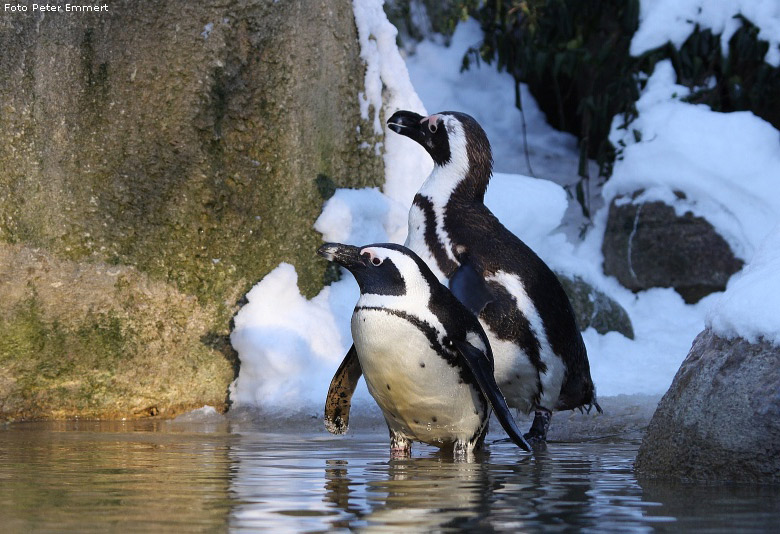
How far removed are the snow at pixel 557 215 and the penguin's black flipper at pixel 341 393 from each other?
1.24 meters

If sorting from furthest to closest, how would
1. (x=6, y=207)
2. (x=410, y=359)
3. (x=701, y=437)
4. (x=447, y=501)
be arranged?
(x=6, y=207) < (x=410, y=359) < (x=701, y=437) < (x=447, y=501)

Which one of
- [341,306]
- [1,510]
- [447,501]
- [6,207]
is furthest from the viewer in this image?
[341,306]

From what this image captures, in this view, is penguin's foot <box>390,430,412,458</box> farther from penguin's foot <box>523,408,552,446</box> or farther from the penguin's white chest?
penguin's foot <box>523,408,552,446</box>

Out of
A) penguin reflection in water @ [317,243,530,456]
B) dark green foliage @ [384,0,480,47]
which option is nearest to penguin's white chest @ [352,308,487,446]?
penguin reflection in water @ [317,243,530,456]

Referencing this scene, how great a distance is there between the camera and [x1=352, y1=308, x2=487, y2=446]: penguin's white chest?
4.05 m

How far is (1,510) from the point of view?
8.00ft

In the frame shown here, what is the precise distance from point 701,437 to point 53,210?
4065 millimetres

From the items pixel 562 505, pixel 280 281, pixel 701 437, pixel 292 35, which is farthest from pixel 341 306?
pixel 562 505

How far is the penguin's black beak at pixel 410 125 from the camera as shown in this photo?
18.2 feet

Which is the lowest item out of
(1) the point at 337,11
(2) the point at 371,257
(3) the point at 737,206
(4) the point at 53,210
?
(2) the point at 371,257

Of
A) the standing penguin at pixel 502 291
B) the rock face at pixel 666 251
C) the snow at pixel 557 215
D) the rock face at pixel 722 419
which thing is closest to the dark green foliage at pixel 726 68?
the snow at pixel 557 215

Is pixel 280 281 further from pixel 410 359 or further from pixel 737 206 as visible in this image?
pixel 737 206

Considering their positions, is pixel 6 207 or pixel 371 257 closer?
pixel 371 257

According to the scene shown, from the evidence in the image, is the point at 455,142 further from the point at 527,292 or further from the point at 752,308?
the point at 752,308
